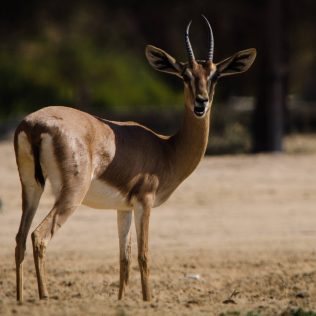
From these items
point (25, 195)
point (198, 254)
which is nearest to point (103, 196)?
point (25, 195)

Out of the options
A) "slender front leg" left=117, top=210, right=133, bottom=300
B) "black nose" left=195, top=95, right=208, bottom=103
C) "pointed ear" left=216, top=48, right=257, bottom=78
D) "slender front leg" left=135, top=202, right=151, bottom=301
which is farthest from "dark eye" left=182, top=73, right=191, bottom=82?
"slender front leg" left=117, top=210, right=133, bottom=300

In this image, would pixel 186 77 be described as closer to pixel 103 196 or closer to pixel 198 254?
pixel 103 196

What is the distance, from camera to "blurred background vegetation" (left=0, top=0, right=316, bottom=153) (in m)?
23.2

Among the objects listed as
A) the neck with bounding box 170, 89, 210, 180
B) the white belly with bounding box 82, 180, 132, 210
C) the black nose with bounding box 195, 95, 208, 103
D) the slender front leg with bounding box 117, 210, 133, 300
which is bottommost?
the slender front leg with bounding box 117, 210, 133, 300

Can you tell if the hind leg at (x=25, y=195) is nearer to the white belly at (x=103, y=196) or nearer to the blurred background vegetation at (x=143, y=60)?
the white belly at (x=103, y=196)

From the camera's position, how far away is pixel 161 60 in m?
9.65

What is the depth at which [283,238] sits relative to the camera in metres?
12.3

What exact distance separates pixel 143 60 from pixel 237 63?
87.8ft

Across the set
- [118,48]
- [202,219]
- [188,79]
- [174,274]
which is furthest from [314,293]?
[118,48]

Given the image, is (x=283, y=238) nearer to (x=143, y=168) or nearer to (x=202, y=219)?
(x=202, y=219)

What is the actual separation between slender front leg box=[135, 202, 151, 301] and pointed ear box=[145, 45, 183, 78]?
133 centimetres

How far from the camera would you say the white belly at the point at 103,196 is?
341 inches

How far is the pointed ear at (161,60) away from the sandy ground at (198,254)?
6.68 ft

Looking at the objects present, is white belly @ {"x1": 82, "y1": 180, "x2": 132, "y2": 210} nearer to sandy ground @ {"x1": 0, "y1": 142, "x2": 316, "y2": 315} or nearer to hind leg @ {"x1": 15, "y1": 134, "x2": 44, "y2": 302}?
hind leg @ {"x1": 15, "y1": 134, "x2": 44, "y2": 302}
